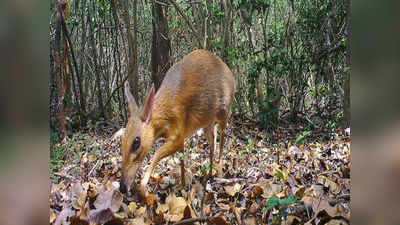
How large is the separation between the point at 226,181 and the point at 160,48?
80 cm

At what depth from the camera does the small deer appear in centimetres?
207

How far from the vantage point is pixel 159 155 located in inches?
82.7

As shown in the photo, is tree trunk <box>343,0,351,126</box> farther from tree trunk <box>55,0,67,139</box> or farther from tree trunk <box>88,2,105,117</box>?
tree trunk <box>55,0,67,139</box>

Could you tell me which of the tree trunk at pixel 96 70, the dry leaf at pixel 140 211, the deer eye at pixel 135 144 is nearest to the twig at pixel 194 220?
the dry leaf at pixel 140 211

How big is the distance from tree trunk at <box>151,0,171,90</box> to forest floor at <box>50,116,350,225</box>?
1.22ft

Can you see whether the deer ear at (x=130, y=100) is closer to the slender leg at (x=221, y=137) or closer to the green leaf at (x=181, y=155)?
the green leaf at (x=181, y=155)

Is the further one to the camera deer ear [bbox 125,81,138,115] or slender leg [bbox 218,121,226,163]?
slender leg [bbox 218,121,226,163]

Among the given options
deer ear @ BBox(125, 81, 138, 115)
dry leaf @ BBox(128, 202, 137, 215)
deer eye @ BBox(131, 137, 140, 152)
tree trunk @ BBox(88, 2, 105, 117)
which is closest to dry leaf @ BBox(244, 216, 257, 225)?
dry leaf @ BBox(128, 202, 137, 215)

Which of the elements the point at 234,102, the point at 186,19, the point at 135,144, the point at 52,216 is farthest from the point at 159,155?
the point at 186,19

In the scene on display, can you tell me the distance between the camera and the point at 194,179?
2178 millimetres

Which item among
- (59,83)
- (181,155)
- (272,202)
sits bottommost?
(272,202)

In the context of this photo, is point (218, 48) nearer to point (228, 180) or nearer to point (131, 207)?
point (228, 180)
